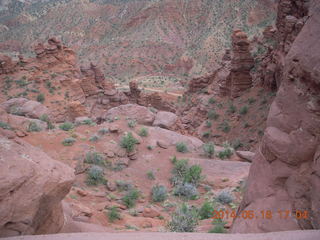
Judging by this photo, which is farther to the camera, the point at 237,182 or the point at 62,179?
the point at 237,182

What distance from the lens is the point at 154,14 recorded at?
7125 centimetres

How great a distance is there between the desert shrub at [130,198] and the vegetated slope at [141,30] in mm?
39406

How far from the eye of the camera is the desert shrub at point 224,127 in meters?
21.8

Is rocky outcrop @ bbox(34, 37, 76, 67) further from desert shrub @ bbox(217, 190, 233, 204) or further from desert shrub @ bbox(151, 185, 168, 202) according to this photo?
desert shrub @ bbox(217, 190, 233, 204)

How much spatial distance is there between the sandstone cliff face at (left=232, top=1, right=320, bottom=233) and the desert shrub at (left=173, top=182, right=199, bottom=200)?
541cm

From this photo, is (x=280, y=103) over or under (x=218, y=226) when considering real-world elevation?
over

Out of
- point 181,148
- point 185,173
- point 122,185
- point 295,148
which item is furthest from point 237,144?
point 295,148

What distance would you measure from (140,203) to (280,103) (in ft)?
21.0

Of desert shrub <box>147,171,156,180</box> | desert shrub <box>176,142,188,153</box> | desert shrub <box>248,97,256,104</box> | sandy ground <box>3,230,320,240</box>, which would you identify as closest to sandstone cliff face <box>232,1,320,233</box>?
sandy ground <box>3,230,320,240</box>

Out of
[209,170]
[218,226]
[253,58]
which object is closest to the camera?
[218,226]

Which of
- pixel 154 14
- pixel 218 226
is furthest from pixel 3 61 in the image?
pixel 154 14

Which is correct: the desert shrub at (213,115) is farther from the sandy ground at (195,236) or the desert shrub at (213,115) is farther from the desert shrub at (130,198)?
the sandy ground at (195,236)

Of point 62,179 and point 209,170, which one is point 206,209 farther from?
point 62,179

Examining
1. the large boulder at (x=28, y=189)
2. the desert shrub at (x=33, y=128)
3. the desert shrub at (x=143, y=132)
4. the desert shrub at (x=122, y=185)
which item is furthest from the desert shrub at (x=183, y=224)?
the desert shrub at (x=33, y=128)
